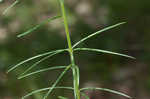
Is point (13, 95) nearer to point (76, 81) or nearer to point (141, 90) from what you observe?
point (141, 90)

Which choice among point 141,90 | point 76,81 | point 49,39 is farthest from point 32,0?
point 76,81

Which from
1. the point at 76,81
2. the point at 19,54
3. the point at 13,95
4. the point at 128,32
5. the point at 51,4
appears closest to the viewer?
the point at 76,81

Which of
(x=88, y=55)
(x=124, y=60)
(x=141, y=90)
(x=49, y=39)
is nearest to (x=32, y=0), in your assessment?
(x=49, y=39)

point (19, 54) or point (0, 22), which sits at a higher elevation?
point (0, 22)

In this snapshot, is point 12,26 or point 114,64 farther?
point 12,26

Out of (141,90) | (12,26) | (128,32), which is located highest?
(12,26)

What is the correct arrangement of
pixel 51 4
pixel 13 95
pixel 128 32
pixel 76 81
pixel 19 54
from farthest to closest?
1. pixel 51 4
2. pixel 128 32
3. pixel 19 54
4. pixel 13 95
5. pixel 76 81
